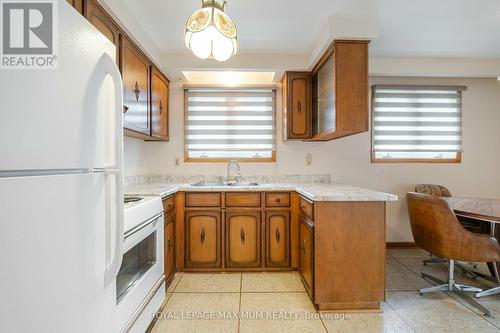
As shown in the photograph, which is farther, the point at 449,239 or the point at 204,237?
the point at 204,237

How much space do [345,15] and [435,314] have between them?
258cm

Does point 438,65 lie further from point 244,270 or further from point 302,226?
point 244,270

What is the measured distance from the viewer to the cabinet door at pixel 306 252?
6.59ft

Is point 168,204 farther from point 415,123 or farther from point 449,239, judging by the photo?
point 415,123

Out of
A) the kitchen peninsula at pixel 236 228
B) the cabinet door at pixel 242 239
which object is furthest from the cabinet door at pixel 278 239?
the cabinet door at pixel 242 239

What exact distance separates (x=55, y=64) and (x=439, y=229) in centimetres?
269

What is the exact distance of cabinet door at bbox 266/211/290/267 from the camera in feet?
8.64

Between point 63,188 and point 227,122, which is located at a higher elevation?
point 227,122

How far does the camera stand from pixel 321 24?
2299mm

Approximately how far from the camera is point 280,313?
194 centimetres

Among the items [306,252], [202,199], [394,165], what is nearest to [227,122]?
[202,199]

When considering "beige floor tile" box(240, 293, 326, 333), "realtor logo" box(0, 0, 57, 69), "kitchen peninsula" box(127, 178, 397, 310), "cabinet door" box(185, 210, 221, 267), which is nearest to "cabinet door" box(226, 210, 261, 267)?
"kitchen peninsula" box(127, 178, 397, 310)

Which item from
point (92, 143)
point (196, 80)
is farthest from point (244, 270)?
point (196, 80)

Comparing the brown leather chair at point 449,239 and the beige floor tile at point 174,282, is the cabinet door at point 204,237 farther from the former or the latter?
the brown leather chair at point 449,239
